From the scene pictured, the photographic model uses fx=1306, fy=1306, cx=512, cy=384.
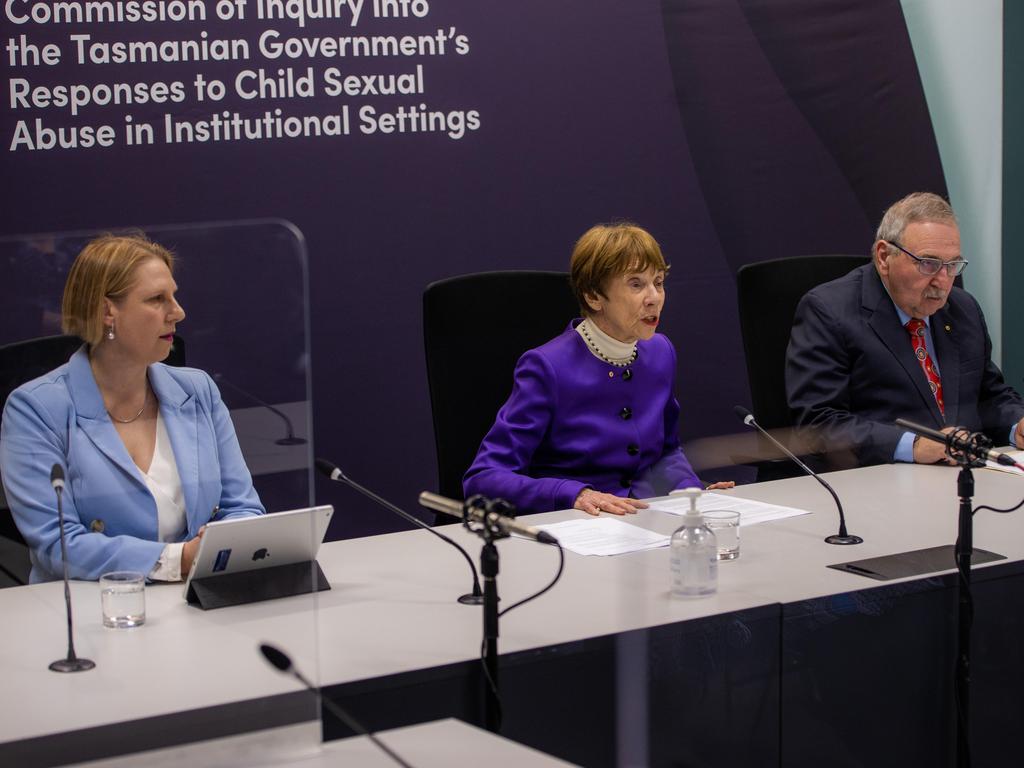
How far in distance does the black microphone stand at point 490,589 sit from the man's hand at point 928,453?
5.66 ft

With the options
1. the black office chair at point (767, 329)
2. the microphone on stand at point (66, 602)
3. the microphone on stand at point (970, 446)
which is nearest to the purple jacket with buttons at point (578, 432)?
the black office chair at point (767, 329)

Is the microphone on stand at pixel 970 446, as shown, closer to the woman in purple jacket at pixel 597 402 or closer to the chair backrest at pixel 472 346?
the woman in purple jacket at pixel 597 402

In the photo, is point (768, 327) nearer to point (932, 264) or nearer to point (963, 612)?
point (932, 264)

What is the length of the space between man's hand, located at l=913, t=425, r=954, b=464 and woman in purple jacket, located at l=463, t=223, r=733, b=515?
0.56 metres

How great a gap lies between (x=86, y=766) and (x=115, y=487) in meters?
0.40

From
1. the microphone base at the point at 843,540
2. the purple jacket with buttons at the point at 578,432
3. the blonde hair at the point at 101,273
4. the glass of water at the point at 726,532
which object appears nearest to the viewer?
the blonde hair at the point at 101,273

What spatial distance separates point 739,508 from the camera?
276 cm

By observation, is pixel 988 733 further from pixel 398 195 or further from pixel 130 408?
pixel 398 195

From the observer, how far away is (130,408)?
174cm

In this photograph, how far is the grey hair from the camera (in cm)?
327

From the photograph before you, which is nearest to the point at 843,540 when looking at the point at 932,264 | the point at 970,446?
the point at 970,446

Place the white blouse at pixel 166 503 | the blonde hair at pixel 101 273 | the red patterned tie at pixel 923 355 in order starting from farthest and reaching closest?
the red patterned tie at pixel 923 355 < the white blouse at pixel 166 503 < the blonde hair at pixel 101 273

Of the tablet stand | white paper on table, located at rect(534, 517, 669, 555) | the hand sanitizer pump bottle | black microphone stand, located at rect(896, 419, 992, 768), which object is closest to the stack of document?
white paper on table, located at rect(534, 517, 669, 555)

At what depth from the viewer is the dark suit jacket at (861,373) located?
3256 mm
